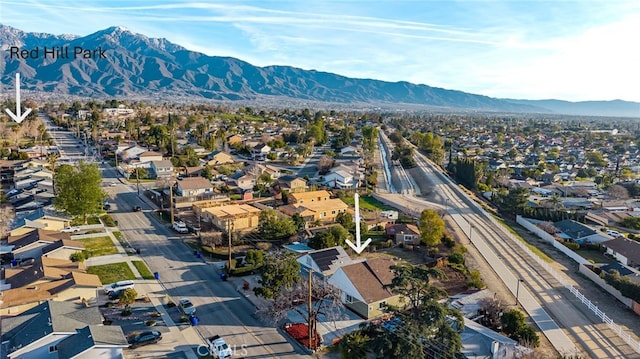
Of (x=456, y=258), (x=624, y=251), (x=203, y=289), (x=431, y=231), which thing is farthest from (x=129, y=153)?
(x=624, y=251)

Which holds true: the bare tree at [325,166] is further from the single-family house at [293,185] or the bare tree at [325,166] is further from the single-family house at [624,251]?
the single-family house at [624,251]

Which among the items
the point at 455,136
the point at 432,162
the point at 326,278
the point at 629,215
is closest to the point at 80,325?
the point at 326,278

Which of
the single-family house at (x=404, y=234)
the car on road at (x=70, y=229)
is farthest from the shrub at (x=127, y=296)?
the single-family house at (x=404, y=234)

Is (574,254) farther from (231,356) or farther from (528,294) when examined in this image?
(231,356)

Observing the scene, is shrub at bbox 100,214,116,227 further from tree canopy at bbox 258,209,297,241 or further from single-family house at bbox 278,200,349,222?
single-family house at bbox 278,200,349,222

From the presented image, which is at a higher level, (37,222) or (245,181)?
(245,181)

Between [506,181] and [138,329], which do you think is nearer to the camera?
[138,329]

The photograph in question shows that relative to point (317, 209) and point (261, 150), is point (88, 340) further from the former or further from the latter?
point (261, 150)
